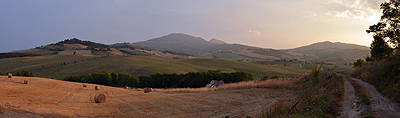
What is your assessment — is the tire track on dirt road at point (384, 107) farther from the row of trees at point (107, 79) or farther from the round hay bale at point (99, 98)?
the row of trees at point (107, 79)

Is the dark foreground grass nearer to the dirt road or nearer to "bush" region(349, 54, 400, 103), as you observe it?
the dirt road

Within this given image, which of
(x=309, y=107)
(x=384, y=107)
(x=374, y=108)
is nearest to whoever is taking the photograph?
(x=374, y=108)

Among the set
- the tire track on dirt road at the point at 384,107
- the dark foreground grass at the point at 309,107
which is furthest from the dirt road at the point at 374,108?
the dark foreground grass at the point at 309,107

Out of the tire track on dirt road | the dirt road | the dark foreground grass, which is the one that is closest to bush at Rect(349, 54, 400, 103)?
the tire track on dirt road

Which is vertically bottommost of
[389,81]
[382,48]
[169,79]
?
[169,79]

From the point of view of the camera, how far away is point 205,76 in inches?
2100

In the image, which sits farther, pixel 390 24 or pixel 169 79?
pixel 169 79

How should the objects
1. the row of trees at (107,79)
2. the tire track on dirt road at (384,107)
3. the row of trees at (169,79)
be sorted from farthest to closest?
the row of trees at (107,79)
the row of trees at (169,79)
the tire track on dirt road at (384,107)

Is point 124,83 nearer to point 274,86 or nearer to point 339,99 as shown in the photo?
point 274,86

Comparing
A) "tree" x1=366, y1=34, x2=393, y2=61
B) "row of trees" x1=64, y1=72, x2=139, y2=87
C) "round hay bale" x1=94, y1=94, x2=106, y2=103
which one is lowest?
"row of trees" x1=64, y1=72, x2=139, y2=87

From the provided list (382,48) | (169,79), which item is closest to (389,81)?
(382,48)

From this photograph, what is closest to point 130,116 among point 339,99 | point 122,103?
point 122,103

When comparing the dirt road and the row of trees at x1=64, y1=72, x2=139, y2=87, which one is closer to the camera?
the dirt road

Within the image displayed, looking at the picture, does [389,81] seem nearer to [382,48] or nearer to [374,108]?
[374,108]
